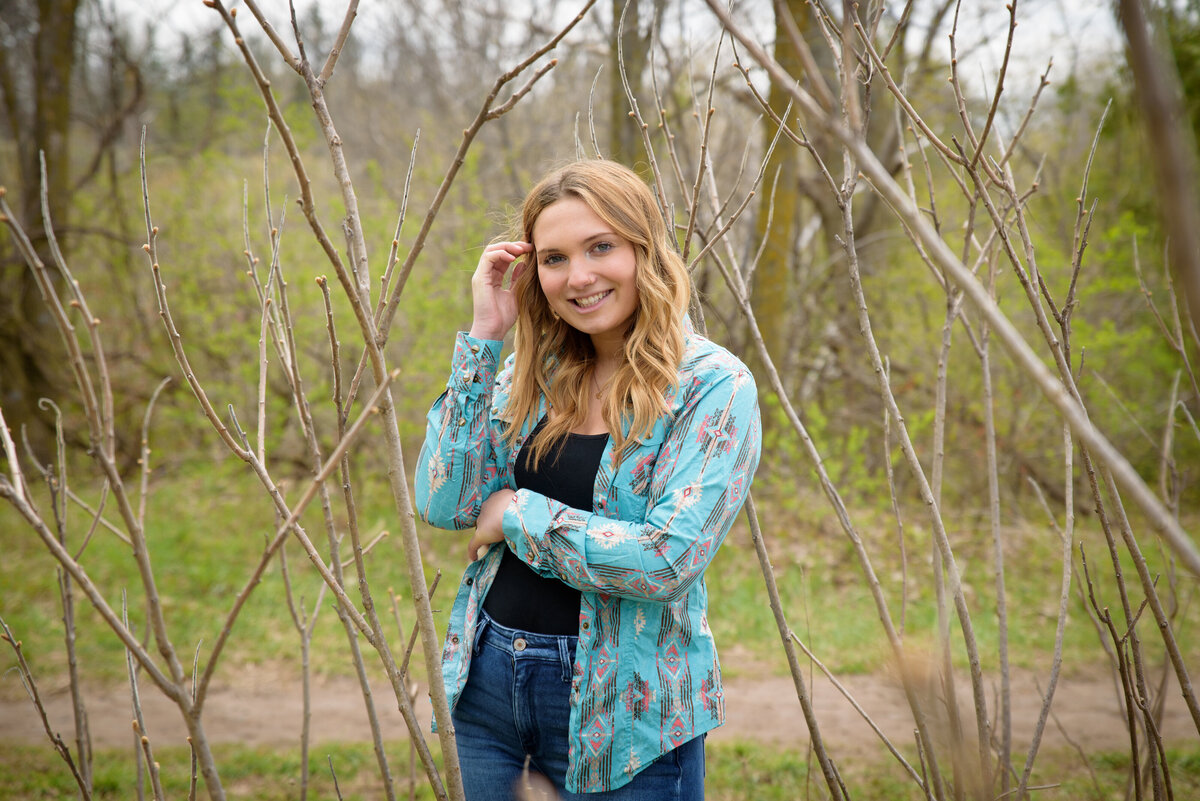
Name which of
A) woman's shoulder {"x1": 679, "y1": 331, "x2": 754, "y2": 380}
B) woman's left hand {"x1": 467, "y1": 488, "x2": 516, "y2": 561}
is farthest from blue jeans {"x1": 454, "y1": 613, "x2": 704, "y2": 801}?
woman's shoulder {"x1": 679, "y1": 331, "x2": 754, "y2": 380}

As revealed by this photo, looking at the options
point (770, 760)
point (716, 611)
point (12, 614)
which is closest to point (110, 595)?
point (12, 614)

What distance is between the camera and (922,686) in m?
1.65

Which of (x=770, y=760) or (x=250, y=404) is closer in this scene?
(x=770, y=760)

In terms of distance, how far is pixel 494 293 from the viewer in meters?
2.00

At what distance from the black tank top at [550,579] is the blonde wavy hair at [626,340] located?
0.13 ft

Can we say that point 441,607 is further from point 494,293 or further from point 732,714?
point 494,293

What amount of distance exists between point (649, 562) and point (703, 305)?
475 centimetres

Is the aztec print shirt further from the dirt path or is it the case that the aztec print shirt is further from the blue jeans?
the dirt path

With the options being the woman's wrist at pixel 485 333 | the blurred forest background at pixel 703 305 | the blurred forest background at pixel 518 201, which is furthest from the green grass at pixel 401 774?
the blurred forest background at pixel 518 201

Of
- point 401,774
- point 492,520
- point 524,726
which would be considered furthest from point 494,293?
point 401,774

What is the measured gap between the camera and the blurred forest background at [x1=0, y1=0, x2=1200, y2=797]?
6.58 meters

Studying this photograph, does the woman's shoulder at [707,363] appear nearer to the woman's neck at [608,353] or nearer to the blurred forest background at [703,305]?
the woman's neck at [608,353]

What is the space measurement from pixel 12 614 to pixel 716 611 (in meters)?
4.68

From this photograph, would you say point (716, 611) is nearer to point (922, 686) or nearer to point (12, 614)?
point (922, 686)
